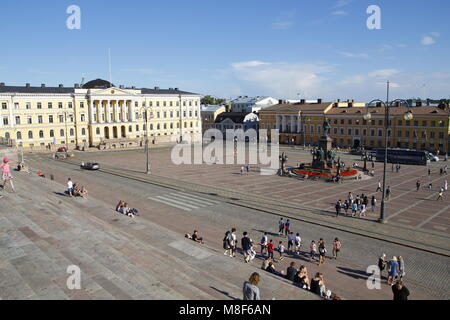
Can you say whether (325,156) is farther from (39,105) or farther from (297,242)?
(39,105)

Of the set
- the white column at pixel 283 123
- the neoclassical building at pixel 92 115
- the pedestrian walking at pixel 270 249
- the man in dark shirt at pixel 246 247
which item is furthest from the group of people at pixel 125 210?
the white column at pixel 283 123

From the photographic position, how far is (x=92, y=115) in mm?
80375

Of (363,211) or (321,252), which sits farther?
(363,211)

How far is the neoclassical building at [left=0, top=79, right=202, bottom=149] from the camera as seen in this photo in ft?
231

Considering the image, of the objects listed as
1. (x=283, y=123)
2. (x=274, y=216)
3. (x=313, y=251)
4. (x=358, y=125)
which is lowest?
(x=274, y=216)

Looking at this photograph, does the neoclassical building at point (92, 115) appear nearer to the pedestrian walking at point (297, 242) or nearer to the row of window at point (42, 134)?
the row of window at point (42, 134)

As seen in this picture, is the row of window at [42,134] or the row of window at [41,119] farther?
the row of window at [42,134]

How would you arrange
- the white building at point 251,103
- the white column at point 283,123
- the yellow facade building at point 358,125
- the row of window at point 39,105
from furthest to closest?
the white building at point 251,103 → the white column at point 283,123 → the row of window at point 39,105 → the yellow facade building at point 358,125

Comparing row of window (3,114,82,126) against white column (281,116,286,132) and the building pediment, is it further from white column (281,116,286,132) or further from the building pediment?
white column (281,116,286,132)

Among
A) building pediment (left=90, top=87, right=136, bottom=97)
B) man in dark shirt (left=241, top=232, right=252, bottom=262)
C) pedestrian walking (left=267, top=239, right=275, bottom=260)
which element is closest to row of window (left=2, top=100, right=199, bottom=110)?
building pediment (left=90, top=87, right=136, bottom=97)

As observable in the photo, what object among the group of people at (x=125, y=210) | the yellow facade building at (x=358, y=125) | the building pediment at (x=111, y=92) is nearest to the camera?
the group of people at (x=125, y=210)

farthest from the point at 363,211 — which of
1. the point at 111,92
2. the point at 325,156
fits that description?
the point at 111,92

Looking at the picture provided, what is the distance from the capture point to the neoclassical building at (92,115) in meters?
70.4

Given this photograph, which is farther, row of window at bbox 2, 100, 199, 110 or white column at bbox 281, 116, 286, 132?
white column at bbox 281, 116, 286, 132
